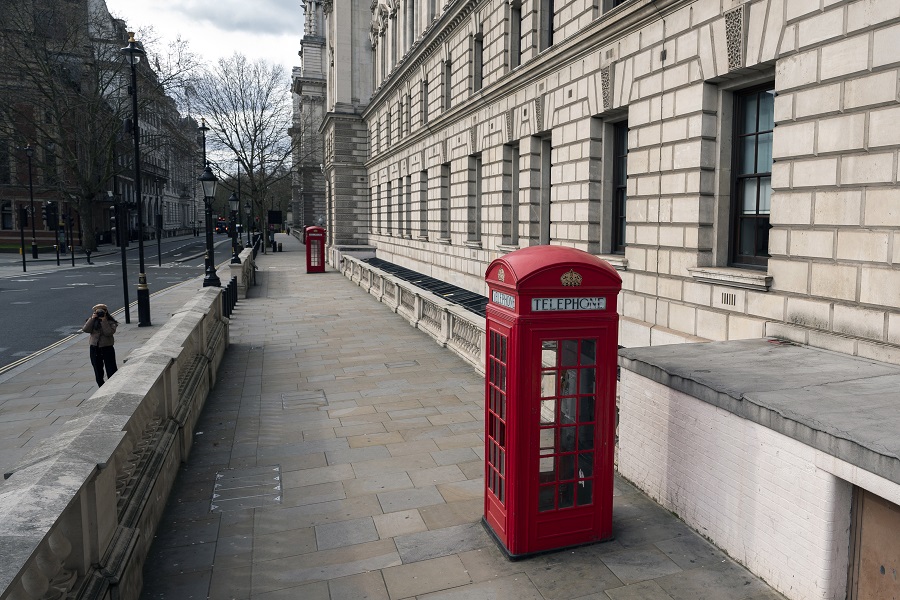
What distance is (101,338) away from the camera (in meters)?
10.4

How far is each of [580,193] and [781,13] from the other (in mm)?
5612

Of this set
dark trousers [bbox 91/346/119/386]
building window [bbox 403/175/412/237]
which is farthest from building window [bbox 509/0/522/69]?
building window [bbox 403/175/412/237]

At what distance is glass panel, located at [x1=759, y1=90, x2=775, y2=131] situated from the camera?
8.69 metres

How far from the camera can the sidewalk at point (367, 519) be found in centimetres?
455

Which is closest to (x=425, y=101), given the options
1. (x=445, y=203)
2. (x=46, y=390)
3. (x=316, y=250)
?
(x=445, y=203)

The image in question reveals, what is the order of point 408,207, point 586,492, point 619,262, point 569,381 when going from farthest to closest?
point 408,207, point 619,262, point 586,492, point 569,381

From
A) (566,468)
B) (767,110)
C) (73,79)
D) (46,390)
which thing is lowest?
(46,390)

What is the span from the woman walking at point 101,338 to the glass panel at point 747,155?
32.6 feet

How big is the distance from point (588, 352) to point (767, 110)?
5.90 m

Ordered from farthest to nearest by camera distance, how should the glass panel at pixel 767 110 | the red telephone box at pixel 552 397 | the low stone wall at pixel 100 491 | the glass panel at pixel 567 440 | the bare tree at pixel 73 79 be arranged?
the bare tree at pixel 73 79, the glass panel at pixel 767 110, the glass panel at pixel 567 440, the red telephone box at pixel 552 397, the low stone wall at pixel 100 491

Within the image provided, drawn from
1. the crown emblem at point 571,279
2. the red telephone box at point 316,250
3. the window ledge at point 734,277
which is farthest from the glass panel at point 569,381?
the red telephone box at point 316,250

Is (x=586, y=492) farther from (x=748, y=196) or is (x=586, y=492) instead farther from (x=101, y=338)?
(x=101, y=338)

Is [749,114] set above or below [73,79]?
below

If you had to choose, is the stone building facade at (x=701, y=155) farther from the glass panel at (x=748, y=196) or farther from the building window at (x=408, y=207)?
the building window at (x=408, y=207)
